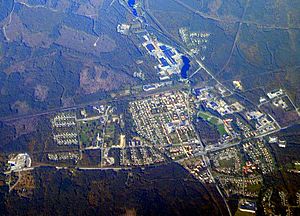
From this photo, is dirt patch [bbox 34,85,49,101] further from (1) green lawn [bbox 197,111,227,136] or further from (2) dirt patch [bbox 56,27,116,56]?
(1) green lawn [bbox 197,111,227,136]

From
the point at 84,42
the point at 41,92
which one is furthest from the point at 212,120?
the point at 84,42

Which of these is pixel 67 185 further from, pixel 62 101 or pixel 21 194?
pixel 62 101

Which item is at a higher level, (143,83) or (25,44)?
(25,44)

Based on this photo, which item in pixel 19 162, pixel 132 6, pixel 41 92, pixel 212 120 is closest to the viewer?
pixel 19 162

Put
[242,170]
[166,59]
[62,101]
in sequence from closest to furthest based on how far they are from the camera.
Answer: [242,170] → [62,101] → [166,59]

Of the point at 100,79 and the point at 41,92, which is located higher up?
the point at 100,79

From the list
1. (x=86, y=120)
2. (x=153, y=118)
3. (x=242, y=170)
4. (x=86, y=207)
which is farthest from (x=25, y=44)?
(x=242, y=170)

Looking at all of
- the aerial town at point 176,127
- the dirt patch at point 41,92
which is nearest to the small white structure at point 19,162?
the aerial town at point 176,127

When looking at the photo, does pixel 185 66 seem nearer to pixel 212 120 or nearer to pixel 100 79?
pixel 212 120

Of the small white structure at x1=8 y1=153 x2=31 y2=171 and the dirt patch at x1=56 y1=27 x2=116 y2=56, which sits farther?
the dirt patch at x1=56 y1=27 x2=116 y2=56

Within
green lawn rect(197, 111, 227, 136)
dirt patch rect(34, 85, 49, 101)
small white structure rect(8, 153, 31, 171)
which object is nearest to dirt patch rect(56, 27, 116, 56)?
dirt patch rect(34, 85, 49, 101)

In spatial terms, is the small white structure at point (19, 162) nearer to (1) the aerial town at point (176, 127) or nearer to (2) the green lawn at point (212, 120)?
(1) the aerial town at point (176, 127)
